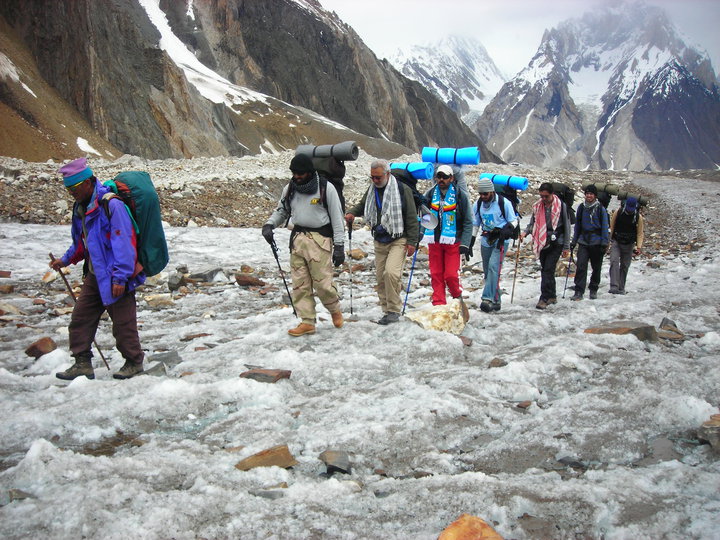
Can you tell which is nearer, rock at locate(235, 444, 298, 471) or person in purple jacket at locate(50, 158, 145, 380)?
rock at locate(235, 444, 298, 471)

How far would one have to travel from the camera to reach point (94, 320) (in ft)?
16.1

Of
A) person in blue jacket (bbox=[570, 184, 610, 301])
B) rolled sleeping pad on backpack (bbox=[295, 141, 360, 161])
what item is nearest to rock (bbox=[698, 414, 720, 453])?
rolled sleeping pad on backpack (bbox=[295, 141, 360, 161])

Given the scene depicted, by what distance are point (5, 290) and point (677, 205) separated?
97.3ft

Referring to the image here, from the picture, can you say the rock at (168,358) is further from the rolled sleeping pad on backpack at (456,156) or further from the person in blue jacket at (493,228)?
the person in blue jacket at (493,228)

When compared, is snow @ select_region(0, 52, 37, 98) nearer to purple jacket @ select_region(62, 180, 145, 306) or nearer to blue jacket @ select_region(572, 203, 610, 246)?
purple jacket @ select_region(62, 180, 145, 306)

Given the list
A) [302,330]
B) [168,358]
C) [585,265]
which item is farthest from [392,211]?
[585,265]

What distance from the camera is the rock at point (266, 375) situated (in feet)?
15.1

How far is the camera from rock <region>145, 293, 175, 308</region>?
7887 millimetres

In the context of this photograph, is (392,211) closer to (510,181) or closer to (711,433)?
(510,181)

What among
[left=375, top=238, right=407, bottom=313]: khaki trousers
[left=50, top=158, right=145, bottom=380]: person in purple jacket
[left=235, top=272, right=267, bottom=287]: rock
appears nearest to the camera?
[left=50, top=158, right=145, bottom=380]: person in purple jacket

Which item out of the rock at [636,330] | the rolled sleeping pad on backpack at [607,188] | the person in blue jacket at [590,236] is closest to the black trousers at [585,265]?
the person in blue jacket at [590,236]

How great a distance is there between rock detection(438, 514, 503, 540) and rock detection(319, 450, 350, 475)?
882mm

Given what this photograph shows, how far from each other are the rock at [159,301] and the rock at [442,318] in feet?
12.5

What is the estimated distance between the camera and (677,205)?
2717 centimetres
